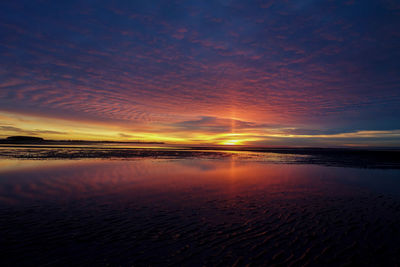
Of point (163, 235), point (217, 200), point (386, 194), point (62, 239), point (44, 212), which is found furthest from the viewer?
point (386, 194)

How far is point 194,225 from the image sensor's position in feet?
29.2

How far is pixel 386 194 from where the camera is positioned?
14680 mm

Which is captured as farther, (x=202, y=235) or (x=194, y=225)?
(x=194, y=225)

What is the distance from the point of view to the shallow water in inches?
256

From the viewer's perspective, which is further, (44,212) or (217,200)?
(217,200)

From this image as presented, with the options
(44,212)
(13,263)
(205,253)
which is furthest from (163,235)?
(44,212)

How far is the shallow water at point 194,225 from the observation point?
651 cm

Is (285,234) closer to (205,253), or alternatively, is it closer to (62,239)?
(205,253)

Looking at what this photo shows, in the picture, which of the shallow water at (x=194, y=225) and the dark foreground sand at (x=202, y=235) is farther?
the shallow water at (x=194, y=225)

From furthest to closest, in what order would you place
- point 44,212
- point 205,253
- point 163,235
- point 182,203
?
point 182,203 < point 44,212 < point 163,235 < point 205,253

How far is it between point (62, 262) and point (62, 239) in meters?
1.59

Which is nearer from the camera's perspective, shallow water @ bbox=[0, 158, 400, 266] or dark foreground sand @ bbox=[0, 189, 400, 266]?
dark foreground sand @ bbox=[0, 189, 400, 266]

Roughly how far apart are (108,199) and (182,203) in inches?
171

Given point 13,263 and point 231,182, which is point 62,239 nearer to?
point 13,263
